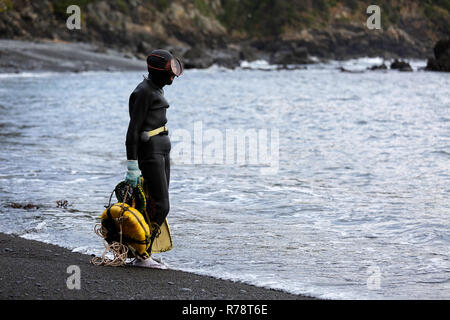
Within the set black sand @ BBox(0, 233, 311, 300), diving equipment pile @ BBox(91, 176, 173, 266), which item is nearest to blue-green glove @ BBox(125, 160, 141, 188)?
diving equipment pile @ BBox(91, 176, 173, 266)

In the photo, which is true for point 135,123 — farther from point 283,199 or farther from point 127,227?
point 283,199

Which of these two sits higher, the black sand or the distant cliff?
the distant cliff

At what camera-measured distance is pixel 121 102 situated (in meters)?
29.7

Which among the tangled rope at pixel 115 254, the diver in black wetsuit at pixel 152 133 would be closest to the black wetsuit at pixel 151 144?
the diver in black wetsuit at pixel 152 133

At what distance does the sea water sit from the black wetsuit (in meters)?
0.78

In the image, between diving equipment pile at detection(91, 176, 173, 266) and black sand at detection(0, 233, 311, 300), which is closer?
black sand at detection(0, 233, 311, 300)

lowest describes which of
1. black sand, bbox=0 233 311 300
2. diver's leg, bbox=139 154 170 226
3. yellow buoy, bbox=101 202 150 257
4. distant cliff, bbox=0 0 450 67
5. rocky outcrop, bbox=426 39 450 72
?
black sand, bbox=0 233 311 300

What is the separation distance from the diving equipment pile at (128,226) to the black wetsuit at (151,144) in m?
0.09

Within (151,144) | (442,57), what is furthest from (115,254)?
(442,57)

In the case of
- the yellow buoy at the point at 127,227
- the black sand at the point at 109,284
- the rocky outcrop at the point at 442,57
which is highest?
the rocky outcrop at the point at 442,57

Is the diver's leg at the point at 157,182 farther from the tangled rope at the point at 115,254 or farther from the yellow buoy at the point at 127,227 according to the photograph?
the tangled rope at the point at 115,254

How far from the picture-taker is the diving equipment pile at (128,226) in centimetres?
491

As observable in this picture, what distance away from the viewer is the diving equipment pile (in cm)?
491

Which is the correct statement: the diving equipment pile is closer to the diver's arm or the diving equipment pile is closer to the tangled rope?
the tangled rope
